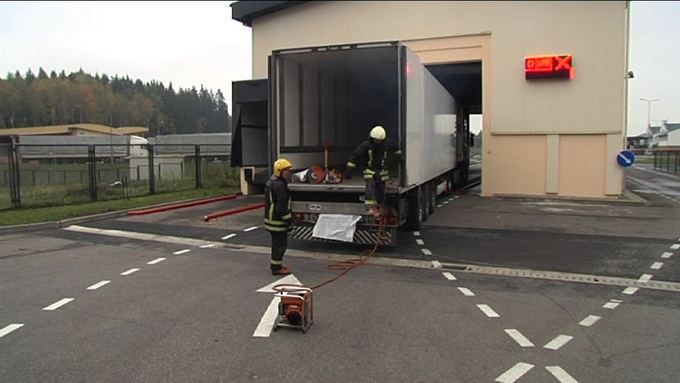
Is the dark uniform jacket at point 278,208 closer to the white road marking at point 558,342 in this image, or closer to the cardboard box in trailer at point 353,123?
the cardboard box in trailer at point 353,123

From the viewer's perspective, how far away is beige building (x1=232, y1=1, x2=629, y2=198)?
19.2 meters

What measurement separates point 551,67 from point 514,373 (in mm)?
17021

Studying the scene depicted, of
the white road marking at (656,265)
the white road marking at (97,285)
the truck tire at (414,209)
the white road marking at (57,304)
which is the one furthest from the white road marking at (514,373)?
the truck tire at (414,209)

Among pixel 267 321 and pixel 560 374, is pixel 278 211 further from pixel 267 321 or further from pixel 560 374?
pixel 560 374

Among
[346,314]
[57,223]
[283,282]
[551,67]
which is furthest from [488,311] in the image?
[551,67]

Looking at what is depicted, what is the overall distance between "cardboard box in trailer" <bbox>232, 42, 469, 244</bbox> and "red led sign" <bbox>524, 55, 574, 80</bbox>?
4.13 metres

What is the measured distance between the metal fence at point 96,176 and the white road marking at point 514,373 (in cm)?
1579

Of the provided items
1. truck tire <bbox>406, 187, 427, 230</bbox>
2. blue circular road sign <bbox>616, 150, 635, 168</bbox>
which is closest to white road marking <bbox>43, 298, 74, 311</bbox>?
truck tire <bbox>406, 187, 427, 230</bbox>

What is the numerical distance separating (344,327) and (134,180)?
19.9 metres

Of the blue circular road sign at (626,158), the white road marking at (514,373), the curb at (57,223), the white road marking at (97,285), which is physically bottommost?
the white road marking at (514,373)

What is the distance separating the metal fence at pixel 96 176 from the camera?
54.1 feet

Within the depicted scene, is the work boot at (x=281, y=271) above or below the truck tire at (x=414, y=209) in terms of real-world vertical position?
below

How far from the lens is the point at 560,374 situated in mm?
4523

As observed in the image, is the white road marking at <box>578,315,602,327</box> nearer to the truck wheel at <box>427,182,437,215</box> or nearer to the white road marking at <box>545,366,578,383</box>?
the white road marking at <box>545,366,578,383</box>
